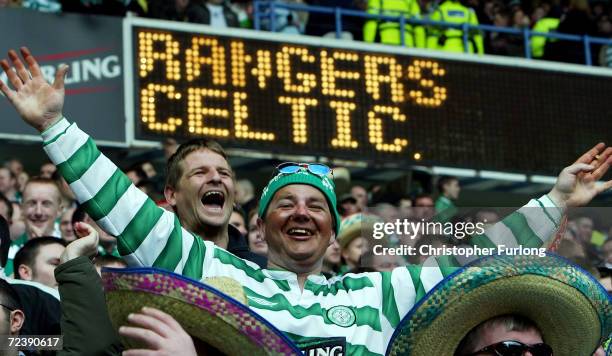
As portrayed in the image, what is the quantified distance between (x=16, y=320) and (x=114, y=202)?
121 centimetres

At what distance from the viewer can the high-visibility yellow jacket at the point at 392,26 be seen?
12.9 metres

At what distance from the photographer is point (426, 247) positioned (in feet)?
15.6

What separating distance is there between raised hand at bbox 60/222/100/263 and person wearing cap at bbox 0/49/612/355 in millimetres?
495

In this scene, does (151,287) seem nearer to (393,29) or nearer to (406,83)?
(406,83)

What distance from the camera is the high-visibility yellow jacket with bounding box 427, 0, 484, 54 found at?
43.6 ft

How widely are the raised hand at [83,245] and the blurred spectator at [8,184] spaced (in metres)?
5.01

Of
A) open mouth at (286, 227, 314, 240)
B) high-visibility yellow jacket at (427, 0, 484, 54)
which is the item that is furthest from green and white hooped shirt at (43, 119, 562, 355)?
high-visibility yellow jacket at (427, 0, 484, 54)

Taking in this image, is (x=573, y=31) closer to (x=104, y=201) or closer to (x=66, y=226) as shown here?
(x=66, y=226)

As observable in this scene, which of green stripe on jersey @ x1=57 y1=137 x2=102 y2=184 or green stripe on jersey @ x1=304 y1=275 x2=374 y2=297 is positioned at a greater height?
green stripe on jersey @ x1=57 y1=137 x2=102 y2=184

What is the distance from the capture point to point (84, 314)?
4.57 meters

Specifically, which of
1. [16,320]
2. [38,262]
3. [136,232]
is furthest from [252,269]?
[38,262]

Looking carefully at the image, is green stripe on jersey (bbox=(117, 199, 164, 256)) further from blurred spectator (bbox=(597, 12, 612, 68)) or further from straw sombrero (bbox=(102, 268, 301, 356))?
blurred spectator (bbox=(597, 12, 612, 68))

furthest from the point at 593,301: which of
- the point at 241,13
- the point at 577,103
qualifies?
the point at 241,13

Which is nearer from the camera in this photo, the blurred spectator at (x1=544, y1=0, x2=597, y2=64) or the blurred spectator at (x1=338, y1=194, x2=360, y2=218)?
the blurred spectator at (x1=338, y1=194, x2=360, y2=218)
